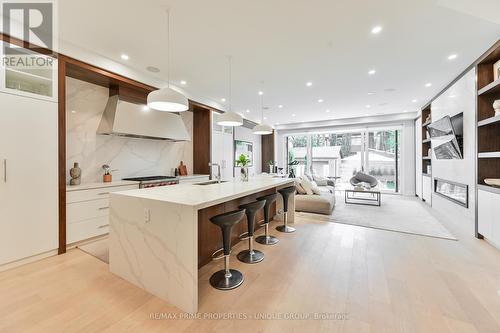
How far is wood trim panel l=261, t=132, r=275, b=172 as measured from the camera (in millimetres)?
9398

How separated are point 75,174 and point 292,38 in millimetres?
3793

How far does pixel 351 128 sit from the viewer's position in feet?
26.3

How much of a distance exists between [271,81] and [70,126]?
3.63 meters

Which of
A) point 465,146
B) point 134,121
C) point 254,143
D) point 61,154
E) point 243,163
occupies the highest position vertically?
point 254,143

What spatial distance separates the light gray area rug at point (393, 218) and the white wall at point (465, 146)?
39cm

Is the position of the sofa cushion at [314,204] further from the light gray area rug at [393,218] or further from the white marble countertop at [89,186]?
the white marble countertop at [89,186]

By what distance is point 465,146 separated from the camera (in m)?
3.61

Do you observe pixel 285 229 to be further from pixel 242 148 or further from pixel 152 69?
pixel 242 148

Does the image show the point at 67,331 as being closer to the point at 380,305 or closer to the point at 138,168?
the point at 380,305

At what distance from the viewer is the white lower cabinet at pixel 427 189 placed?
539 cm

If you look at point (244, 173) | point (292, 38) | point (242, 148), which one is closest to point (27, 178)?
point (244, 173)

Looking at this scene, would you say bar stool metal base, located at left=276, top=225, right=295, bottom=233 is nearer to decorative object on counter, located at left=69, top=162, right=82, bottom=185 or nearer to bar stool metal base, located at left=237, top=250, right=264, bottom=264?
bar stool metal base, located at left=237, top=250, right=264, bottom=264

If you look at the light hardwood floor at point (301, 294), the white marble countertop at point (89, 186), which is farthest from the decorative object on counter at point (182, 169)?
the light hardwood floor at point (301, 294)

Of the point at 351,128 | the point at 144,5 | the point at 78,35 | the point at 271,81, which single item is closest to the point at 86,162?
the point at 78,35
